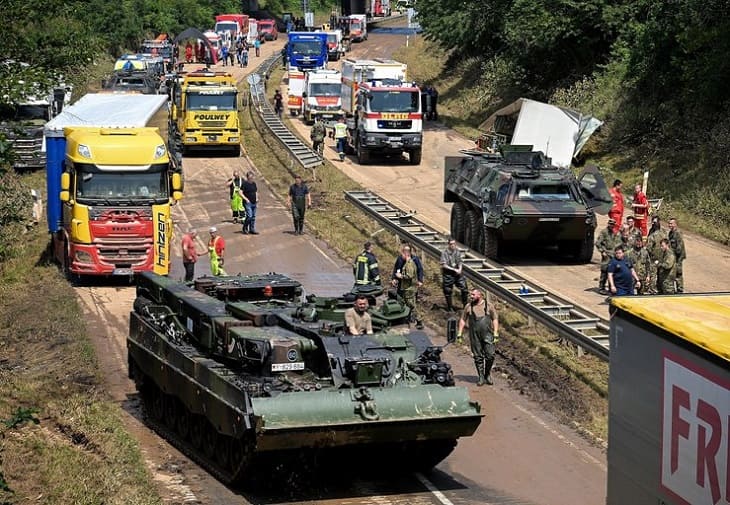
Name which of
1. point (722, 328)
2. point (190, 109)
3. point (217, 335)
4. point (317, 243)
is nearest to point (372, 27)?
point (190, 109)

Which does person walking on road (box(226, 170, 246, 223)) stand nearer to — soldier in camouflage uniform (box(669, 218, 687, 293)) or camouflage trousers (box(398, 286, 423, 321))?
camouflage trousers (box(398, 286, 423, 321))

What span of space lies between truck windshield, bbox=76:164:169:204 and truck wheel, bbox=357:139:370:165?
17.4 meters

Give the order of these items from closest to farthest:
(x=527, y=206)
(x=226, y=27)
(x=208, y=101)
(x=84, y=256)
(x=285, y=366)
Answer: (x=285, y=366) < (x=84, y=256) < (x=527, y=206) < (x=208, y=101) < (x=226, y=27)

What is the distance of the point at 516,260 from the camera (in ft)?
95.7

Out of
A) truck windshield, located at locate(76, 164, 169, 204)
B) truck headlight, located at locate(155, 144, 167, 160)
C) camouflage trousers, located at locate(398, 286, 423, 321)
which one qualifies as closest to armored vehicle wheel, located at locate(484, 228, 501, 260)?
camouflage trousers, located at locate(398, 286, 423, 321)

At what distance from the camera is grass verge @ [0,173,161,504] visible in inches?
553

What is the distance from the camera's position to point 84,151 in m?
26.9

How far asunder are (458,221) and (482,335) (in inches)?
456

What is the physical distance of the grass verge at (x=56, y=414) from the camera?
14.0 metres

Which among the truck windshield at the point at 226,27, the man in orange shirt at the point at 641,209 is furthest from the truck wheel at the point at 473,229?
the truck windshield at the point at 226,27

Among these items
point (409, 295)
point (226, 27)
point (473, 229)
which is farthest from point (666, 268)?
point (226, 27)

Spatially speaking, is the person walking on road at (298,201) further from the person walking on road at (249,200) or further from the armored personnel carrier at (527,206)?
the armored personnel carrier at (527,206)

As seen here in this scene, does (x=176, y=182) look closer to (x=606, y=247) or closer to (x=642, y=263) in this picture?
(x=606, y=247)

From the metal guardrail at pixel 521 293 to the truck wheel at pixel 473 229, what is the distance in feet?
0.89
